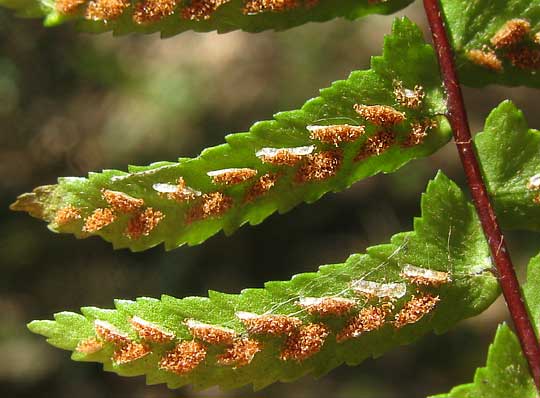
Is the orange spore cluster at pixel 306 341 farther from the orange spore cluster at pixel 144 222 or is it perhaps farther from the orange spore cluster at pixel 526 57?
the orange spore cluster at pixel 526 57

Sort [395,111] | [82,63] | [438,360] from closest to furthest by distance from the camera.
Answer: [395,111], [438,360], [82,63]

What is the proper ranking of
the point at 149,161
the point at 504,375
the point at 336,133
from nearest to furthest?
1. the point at 504,375
2. the point at 336,133
3. the point at 149,161

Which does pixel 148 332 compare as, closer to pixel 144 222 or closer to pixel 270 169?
pixel 144 222

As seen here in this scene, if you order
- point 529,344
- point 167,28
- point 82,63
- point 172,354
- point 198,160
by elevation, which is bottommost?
point 529,344

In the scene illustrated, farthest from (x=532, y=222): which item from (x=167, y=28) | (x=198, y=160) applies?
(x=167, y=28)

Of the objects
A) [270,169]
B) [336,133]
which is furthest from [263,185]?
[336,133]

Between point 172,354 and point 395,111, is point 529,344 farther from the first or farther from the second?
point 172,354

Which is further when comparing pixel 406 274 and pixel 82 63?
pixel 82 63
